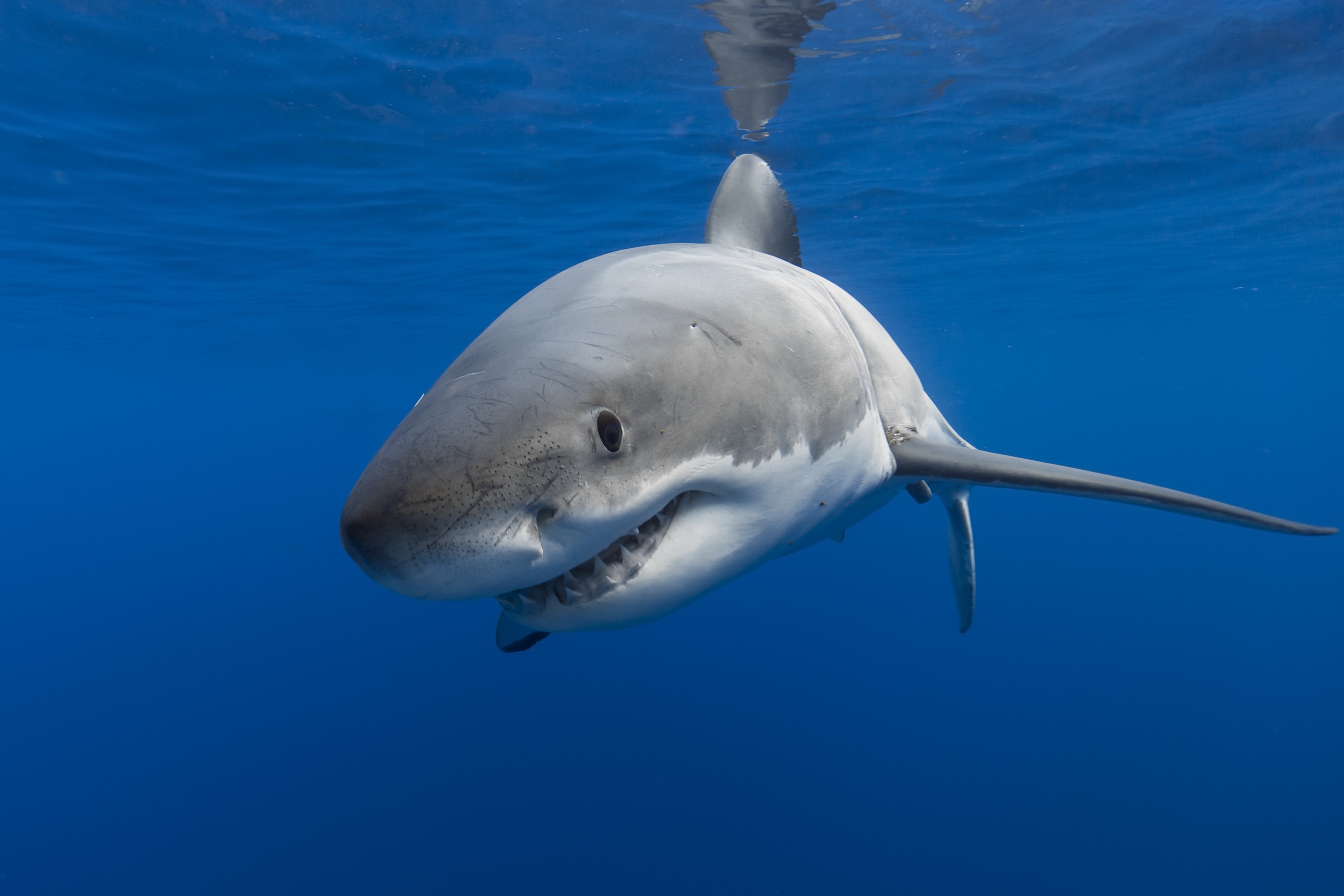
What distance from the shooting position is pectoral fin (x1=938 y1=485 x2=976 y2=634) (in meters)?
5.23

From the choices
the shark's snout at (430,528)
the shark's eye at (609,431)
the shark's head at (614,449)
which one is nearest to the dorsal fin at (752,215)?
the shark's head at (614,449)

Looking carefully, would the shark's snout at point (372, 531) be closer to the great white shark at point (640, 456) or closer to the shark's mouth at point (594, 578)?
the great white shark at point (640, 456)

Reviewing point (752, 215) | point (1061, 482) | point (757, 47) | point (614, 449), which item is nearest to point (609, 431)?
point (614, 449)

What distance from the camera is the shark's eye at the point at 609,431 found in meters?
1.59

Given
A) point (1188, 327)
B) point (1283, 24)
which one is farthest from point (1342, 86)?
point (1188, 327)

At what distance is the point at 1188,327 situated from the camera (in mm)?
37531

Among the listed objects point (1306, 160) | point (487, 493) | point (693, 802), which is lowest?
point (693, 802)

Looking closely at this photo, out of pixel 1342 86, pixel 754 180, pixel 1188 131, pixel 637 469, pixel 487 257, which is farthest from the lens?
pixel 487 257

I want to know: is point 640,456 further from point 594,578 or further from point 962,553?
point 962,553

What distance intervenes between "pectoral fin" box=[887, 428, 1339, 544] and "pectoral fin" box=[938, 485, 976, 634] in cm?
222

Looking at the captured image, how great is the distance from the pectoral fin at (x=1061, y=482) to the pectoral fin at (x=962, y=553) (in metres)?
2.22

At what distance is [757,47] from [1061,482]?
24.3ft

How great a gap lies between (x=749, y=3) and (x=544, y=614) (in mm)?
7374

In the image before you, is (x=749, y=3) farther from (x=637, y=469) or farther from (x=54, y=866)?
(x=54, y=866)
